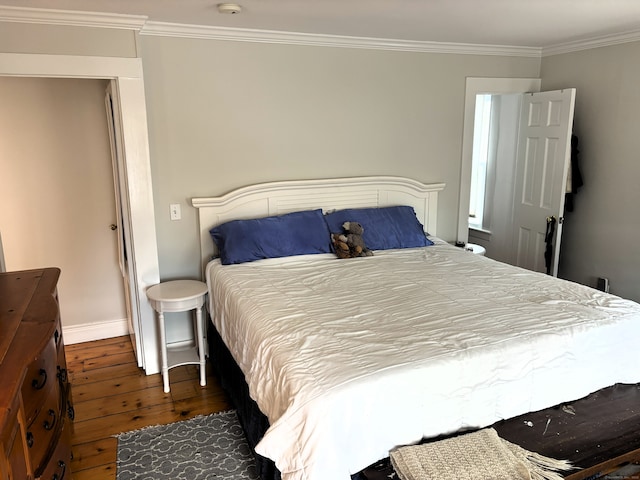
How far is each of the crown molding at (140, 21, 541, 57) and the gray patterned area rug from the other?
2.37 metres

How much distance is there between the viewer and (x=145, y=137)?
298 centimetres

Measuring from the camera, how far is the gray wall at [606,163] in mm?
3588

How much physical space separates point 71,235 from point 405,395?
2.86 m

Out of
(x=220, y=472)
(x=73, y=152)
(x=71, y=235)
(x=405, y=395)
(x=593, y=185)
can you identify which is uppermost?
(x=73, y=152)

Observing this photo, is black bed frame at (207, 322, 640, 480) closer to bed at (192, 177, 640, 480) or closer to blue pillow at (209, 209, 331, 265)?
bed at (192, 177, 640, 480)

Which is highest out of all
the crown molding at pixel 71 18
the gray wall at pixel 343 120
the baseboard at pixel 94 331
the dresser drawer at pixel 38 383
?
the crown molding at pixel 71 18

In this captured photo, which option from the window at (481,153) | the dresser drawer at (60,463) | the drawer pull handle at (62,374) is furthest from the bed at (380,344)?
the window at (481,153)

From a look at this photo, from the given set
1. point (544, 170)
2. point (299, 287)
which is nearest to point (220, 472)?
point (299, 287)

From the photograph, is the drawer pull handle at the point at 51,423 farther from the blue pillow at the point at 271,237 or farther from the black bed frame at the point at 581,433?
the blue pillow at the point at 271,237

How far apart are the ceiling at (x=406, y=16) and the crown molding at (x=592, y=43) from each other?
4cm

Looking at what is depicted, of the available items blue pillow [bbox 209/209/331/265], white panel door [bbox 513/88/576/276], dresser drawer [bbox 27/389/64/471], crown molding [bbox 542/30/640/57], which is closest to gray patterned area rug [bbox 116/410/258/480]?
dresser drawer [bbox 27/389/64/471]

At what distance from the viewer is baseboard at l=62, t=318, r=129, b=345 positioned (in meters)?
3.70

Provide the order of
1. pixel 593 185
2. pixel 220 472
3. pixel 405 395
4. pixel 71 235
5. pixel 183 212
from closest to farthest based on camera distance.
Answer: pixel 405 395
pixel 220 472
pixel 183 212
pixel 71 235
pixel 593 185

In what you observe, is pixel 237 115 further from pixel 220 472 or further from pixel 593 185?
pixel 593 185
